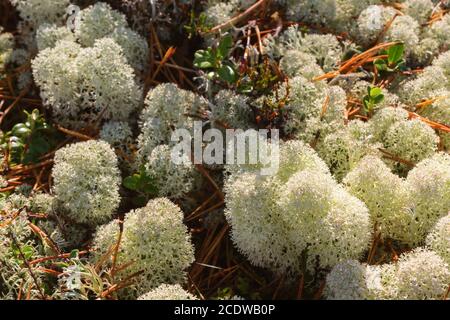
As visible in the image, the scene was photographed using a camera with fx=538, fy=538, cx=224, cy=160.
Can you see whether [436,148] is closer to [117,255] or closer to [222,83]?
[222,83]

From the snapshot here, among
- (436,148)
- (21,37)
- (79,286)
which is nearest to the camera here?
(79,286)

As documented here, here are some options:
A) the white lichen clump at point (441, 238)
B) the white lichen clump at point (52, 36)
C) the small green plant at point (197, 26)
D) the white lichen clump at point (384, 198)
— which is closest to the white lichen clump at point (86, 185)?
the white lichen clump at point (52, 36)

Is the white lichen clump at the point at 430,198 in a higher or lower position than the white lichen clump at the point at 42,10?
lower

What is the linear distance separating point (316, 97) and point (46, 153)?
5.57 feet

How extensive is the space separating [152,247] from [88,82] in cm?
119

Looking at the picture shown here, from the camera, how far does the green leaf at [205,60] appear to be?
3.33m

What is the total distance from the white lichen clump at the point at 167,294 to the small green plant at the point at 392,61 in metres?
1.92

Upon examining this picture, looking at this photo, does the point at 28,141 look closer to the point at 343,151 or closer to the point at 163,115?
the point at 163,115

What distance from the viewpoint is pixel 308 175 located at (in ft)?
8.48

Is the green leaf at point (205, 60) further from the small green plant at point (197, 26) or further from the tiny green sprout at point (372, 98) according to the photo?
the tiny green sprout at point (372, 98)

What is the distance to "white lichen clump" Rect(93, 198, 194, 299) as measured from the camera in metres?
2.71

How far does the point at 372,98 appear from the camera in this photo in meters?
3.19

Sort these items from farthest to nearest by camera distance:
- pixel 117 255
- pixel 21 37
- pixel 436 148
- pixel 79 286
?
pixel 21 37, pixel 436 148, pixel 117 255, pixel 79 286
